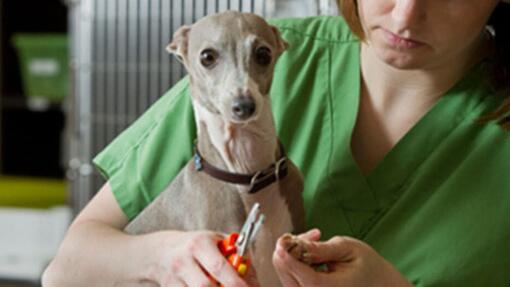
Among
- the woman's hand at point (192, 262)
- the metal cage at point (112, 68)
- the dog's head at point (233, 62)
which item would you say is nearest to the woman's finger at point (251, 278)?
the woman's hand at point (192, 262)

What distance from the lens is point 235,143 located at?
0.75m

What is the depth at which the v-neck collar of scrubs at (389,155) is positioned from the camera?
2.85 feet

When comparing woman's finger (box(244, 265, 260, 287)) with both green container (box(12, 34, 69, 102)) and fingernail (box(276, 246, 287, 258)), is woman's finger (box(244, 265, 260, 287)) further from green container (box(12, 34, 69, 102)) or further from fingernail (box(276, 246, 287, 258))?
green container (box(12, 34, 69, 102))

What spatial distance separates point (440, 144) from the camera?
34.9 inches

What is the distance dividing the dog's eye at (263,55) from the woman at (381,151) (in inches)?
5.3

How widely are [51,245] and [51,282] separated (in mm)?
1332

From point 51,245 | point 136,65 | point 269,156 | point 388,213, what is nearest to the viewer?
point 269,156

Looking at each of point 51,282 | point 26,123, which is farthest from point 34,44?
point 51,282

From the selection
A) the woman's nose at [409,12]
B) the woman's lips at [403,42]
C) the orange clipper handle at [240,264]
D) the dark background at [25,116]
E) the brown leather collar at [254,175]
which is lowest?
the dark background at [25,116]

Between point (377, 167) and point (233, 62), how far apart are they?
0.81ft

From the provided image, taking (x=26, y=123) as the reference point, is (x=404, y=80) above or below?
above

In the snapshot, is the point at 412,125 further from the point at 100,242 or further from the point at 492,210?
the point at 100,242

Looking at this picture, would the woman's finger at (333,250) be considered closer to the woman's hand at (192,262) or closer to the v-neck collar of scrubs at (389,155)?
the woman's hand at (192,262)

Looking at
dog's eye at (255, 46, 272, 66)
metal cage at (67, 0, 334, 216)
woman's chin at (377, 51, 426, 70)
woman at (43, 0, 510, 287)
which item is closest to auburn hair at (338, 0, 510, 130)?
woman at (43, 0, 510, 287)
